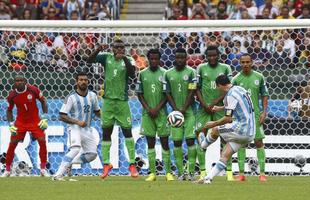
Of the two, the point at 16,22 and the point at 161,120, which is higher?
the point at 16,22

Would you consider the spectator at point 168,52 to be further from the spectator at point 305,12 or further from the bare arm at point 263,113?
the spectator at point 305,12

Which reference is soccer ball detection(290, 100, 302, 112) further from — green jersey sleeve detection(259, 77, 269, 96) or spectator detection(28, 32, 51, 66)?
spectator detection(28, 32, 51, 66)

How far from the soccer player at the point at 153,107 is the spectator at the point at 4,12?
8344mm

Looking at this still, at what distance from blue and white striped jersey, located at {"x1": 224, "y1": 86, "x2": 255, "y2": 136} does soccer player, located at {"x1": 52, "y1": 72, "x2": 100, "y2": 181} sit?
295 cm

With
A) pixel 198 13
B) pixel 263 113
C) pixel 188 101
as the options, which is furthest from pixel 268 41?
pixel 198 13

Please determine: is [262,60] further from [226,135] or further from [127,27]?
Result: [226,135]

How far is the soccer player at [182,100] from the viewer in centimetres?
1839

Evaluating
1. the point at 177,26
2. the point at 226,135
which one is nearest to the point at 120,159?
the point at 177,26

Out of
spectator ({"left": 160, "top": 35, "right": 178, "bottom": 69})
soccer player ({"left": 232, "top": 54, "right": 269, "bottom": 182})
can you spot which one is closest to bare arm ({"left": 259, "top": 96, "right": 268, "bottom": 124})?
soccer player ({"left": 232, "top": 54, "right": 269, "bottom": 182})

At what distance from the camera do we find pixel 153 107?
18.7 meters

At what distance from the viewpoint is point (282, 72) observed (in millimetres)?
20578

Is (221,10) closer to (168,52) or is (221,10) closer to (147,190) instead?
(168,52)

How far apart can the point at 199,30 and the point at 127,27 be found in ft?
4.59

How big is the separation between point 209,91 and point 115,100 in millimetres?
1683
